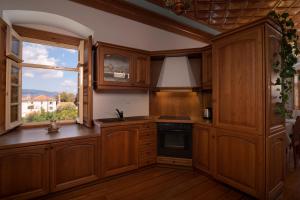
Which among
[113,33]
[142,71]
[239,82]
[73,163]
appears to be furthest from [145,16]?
[73,163]

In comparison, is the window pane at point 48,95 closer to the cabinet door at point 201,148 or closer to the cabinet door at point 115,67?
the cabinet door at point 115,67

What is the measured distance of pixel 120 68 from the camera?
2879 millimetres

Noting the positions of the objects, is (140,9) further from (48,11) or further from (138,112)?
(138,112)

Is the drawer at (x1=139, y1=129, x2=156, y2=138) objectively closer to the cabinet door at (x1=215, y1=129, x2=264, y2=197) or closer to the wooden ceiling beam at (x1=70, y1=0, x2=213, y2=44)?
the cabinet door at (x1=215, y1=129, x2=264, y2=197)

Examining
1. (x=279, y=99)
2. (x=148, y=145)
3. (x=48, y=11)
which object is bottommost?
(x=148, y=145)

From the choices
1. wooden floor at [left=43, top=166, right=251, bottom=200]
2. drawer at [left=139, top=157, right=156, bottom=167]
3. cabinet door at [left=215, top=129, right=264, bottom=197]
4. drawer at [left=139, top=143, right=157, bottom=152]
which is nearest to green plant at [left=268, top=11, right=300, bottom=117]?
cabinet door at [left=215, top=129, right=264, bottom=197]

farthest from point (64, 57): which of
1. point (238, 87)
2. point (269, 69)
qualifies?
point (269, 69)

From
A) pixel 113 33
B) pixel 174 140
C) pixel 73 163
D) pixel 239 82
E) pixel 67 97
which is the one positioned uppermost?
pixel 113 33

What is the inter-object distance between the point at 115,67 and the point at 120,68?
0.10 metres

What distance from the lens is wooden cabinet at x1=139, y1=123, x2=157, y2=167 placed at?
279 centimetres

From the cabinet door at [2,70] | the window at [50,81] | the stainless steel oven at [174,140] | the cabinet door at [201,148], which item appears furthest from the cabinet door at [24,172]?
the cabinet door at [201,148]

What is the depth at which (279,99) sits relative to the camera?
2033 millimetres

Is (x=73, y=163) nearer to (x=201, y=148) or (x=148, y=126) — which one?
(x=148, y=126)

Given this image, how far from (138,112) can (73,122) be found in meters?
1.27
